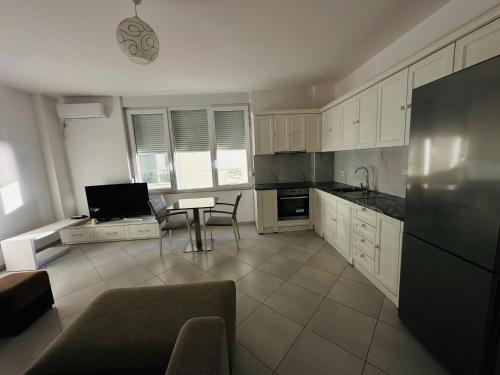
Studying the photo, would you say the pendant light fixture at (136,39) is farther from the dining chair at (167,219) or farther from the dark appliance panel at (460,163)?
the dining chair at (167,219)

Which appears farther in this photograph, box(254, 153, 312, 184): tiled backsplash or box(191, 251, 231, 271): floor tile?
box(254, 153, 312, 184): tiled backsplash

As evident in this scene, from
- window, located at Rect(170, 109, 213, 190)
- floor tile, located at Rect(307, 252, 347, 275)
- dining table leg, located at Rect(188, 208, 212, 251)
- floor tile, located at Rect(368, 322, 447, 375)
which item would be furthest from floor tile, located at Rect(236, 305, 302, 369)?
window, located at Rect(170, 109, 213, 190)

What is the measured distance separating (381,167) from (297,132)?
1.50 metres

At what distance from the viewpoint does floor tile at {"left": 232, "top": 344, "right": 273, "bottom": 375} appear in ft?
4.34

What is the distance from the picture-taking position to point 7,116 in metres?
3.04

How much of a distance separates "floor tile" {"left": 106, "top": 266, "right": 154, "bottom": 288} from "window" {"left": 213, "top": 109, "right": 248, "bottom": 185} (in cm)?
224

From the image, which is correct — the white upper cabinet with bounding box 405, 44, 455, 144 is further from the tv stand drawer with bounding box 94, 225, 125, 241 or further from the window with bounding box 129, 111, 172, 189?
the tv stand drawer with bounding box 94, 225, 125, 241

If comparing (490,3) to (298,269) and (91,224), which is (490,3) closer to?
(298,269)

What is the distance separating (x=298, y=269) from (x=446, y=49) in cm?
244

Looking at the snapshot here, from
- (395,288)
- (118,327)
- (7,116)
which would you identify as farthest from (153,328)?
(7,116)

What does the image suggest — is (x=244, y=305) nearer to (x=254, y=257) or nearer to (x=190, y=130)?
(x=254, y=257)

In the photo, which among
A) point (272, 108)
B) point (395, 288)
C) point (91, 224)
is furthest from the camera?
point (272, 108)

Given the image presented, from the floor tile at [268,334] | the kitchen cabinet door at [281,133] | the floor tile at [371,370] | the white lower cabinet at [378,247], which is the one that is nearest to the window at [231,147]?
the kitchen cabinet door at [281,133]

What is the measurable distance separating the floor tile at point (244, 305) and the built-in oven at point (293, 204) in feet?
5.95
